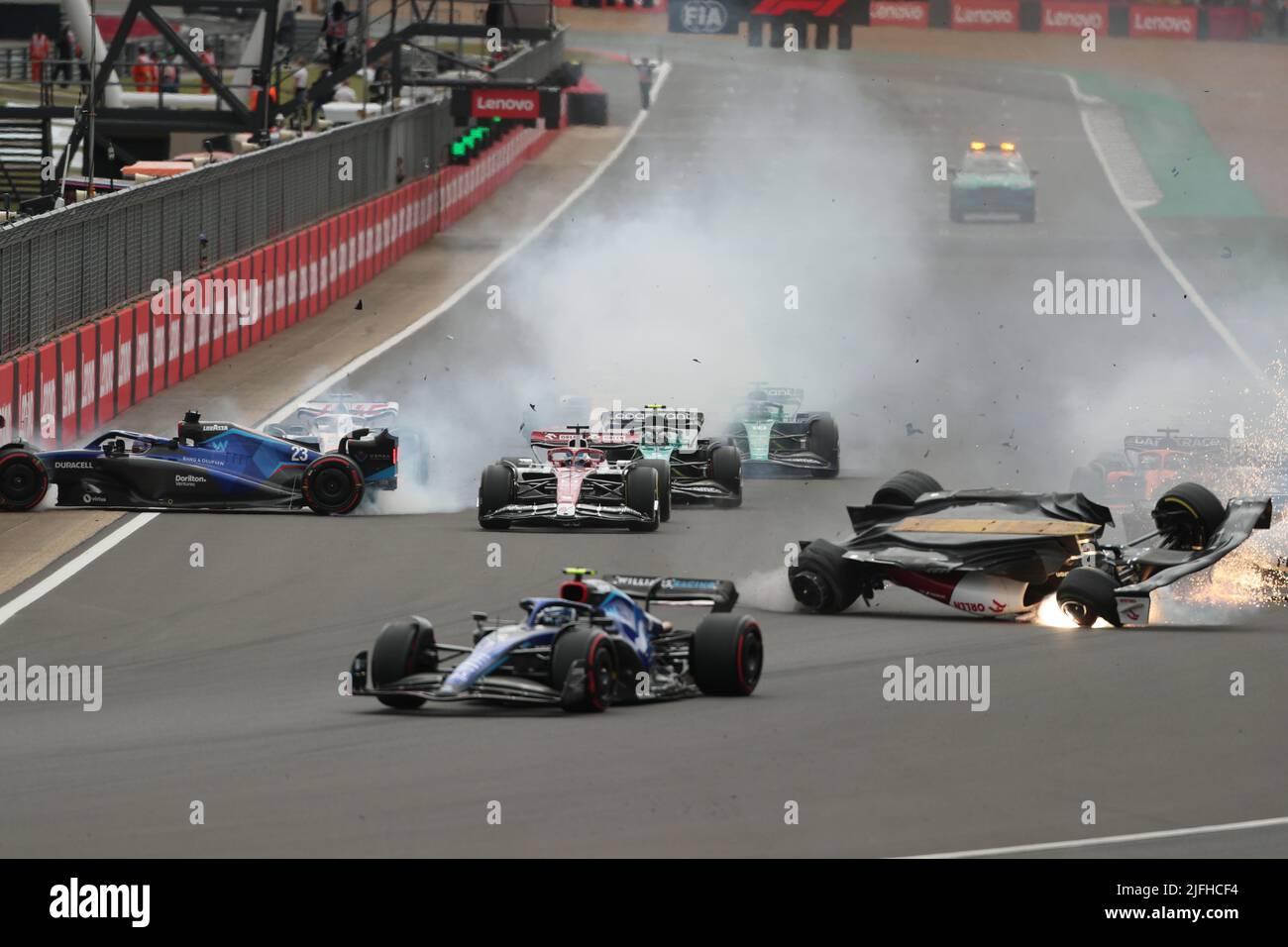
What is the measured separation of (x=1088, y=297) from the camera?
4738cm

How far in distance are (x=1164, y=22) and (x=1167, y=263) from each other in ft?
117

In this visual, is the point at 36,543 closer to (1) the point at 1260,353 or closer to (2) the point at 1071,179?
(1) the point at 1260,353

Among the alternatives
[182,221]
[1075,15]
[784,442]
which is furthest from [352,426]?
[1075,15]

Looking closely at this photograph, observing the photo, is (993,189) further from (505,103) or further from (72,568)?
(72,568)

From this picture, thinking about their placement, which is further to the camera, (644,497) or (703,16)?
(703,16)

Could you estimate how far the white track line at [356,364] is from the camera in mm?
19859

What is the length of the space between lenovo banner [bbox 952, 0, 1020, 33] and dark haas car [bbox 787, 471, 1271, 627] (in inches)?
2435

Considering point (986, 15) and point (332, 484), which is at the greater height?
point (986, 15)

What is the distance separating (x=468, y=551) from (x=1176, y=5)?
6765 centimetres

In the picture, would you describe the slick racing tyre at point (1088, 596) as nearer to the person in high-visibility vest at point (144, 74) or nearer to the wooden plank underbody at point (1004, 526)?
the wooden plank underbody at point (1004, 526)

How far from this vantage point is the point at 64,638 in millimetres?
17781

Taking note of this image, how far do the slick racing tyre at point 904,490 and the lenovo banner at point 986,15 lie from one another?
6102 cm
